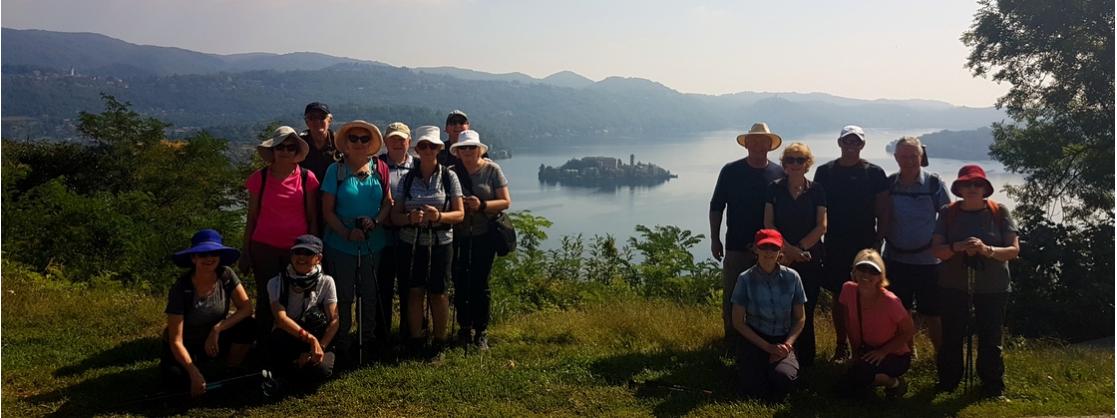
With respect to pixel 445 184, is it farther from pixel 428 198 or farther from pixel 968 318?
pixel 968 318

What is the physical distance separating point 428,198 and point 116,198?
36.5ft

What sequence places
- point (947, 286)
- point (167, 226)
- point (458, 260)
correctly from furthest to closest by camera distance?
point (167, 226) < point (458, 260) < point (947, 286)

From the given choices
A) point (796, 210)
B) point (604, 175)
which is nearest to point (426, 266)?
point (796, 210)

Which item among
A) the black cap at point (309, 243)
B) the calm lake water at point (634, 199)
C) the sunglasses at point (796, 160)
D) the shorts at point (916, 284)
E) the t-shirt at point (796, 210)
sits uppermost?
the sunglasses at point (796, 160)

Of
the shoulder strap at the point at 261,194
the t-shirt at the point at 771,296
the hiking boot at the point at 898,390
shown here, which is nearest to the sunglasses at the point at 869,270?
the t-shirt at the point at 771,296

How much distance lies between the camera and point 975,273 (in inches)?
Answer: 173

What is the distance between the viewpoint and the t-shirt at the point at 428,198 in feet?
15.3

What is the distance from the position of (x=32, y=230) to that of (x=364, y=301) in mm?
7707

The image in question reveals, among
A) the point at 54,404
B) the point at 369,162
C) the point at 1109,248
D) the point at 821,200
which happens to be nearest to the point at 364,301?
the point at 369,162

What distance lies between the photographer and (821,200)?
4.71 metres

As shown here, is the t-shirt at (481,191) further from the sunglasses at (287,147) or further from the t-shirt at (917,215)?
the t-shirt at (917,215)

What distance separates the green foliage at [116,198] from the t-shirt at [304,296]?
529 centimetres

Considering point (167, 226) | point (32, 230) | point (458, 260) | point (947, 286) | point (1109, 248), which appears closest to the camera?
point (947, 286)

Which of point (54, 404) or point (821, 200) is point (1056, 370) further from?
point (54, 404)
